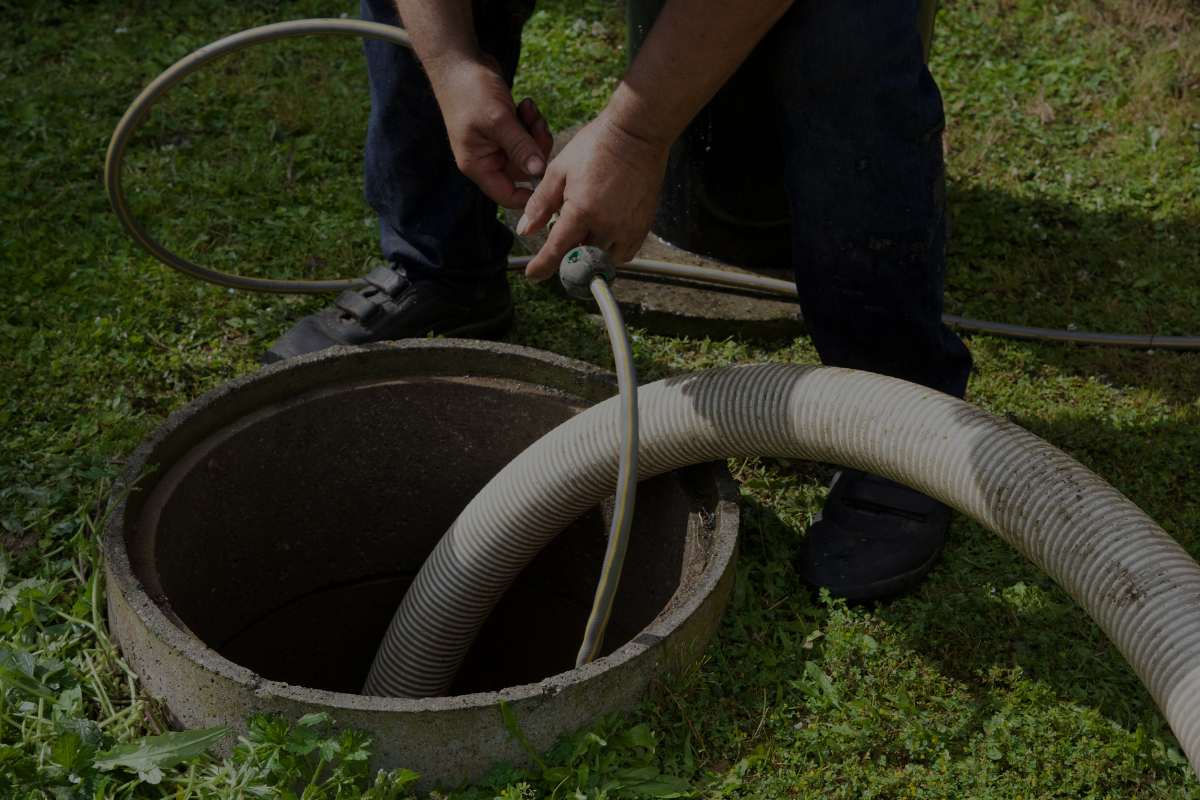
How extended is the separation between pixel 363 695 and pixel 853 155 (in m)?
1.32

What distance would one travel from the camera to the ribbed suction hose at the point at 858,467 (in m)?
1.86

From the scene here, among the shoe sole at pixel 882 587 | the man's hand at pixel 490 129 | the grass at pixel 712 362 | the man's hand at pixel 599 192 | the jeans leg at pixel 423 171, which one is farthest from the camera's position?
the jeans leg at pixel 423 171

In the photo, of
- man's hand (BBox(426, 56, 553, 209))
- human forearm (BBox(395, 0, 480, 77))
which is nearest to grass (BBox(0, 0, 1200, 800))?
man's hand (BBox(426, 56, 553, 209))

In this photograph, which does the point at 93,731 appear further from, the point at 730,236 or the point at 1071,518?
the point at 730,236

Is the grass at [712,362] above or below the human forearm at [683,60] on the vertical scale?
below

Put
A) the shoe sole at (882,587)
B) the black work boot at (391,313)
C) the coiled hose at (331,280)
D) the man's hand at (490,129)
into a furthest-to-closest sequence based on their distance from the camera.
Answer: the black work boot at (391,313)
the coiled hose at (331,280)
the shoe sole at (882,587)
the man's hand at (490,129)

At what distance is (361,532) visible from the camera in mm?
2936

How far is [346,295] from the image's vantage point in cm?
303

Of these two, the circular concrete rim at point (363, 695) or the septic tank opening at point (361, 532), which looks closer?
the circular concrete rim at point (363, 695)

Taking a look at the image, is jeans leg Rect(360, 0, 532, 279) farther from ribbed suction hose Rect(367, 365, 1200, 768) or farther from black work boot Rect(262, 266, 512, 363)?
ribbed suction hose Rect(367, 365, 1200, 768)

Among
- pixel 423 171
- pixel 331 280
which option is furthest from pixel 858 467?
pixel 331 280

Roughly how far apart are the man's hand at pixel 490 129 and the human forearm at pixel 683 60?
0.97ft

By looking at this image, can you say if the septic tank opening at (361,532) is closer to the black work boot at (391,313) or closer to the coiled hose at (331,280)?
the black work boot at (391,313)

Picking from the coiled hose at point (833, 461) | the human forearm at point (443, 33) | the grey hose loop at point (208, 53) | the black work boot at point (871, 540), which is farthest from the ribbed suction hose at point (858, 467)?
the grey hose loop at point (208, 53)
